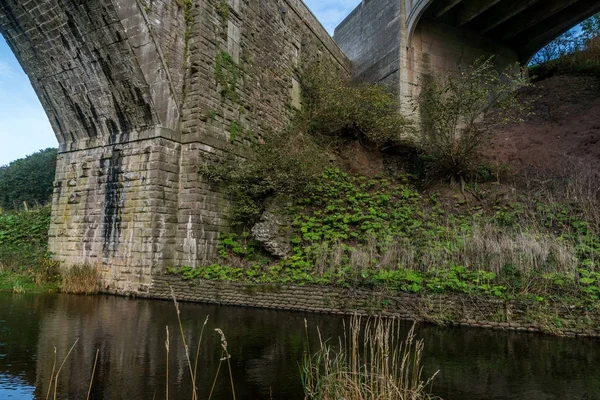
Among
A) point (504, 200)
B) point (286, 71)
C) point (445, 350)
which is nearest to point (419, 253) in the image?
point (445, 350)

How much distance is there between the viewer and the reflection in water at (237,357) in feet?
10.9

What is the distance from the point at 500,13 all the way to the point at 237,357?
16.8 metres

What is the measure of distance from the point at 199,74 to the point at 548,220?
9321 mm

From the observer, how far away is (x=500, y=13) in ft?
→ 50.8

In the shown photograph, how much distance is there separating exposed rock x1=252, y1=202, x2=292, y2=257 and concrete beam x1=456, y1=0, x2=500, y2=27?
11.3m

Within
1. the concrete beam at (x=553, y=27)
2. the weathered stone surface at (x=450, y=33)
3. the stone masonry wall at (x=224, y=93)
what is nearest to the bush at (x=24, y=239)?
the stone masonry wall at (x=224, y=93)

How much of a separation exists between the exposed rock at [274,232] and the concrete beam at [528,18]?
13.0 meters

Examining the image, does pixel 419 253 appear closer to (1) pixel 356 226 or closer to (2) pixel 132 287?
(1) pixel 356 226

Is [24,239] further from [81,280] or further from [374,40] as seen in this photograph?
[374,40]

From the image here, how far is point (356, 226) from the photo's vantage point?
10406 millimetres

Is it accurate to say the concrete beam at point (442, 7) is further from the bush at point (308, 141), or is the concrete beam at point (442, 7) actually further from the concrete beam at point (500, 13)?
the bush at point (308, 141)

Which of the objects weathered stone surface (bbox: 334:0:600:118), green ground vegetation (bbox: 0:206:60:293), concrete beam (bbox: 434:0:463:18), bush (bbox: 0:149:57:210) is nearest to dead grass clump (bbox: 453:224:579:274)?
weathered stone surface (bbox: 334:0:600:118)

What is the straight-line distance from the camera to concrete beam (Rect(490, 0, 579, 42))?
47.7 feet

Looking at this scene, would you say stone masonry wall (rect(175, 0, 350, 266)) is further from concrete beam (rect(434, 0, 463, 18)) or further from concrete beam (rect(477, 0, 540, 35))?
concrete beam (rect(477, 0, 540, 35))
